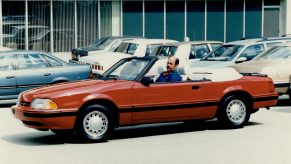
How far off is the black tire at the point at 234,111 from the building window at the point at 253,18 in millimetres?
22297

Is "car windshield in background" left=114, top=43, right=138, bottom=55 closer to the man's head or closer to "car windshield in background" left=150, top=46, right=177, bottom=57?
"car windshield in background" left=150, top=46, right=177, bottom=57

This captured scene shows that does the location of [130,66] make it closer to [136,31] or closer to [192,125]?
[192,125]

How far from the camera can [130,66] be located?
12.0m

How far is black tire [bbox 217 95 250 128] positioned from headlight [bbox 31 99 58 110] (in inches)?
121

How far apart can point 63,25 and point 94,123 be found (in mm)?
21906

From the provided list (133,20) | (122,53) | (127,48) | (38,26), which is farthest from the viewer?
(133,20)

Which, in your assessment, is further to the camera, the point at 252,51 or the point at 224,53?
the point at 224,53

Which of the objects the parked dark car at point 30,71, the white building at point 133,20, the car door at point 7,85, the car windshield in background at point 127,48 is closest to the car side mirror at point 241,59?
the car windshield in background at point 127,48

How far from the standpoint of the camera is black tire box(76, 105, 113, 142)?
1089 cm

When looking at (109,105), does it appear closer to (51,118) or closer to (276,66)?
(51,118)

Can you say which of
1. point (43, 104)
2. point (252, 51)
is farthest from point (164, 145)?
point (252, 51)

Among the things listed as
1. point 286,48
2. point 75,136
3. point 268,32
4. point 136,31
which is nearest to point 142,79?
point 75,136

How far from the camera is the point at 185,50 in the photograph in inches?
808

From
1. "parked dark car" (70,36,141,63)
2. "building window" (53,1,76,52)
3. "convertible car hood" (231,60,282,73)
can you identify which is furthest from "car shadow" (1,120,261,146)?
"building window" (53,1,76,52)
